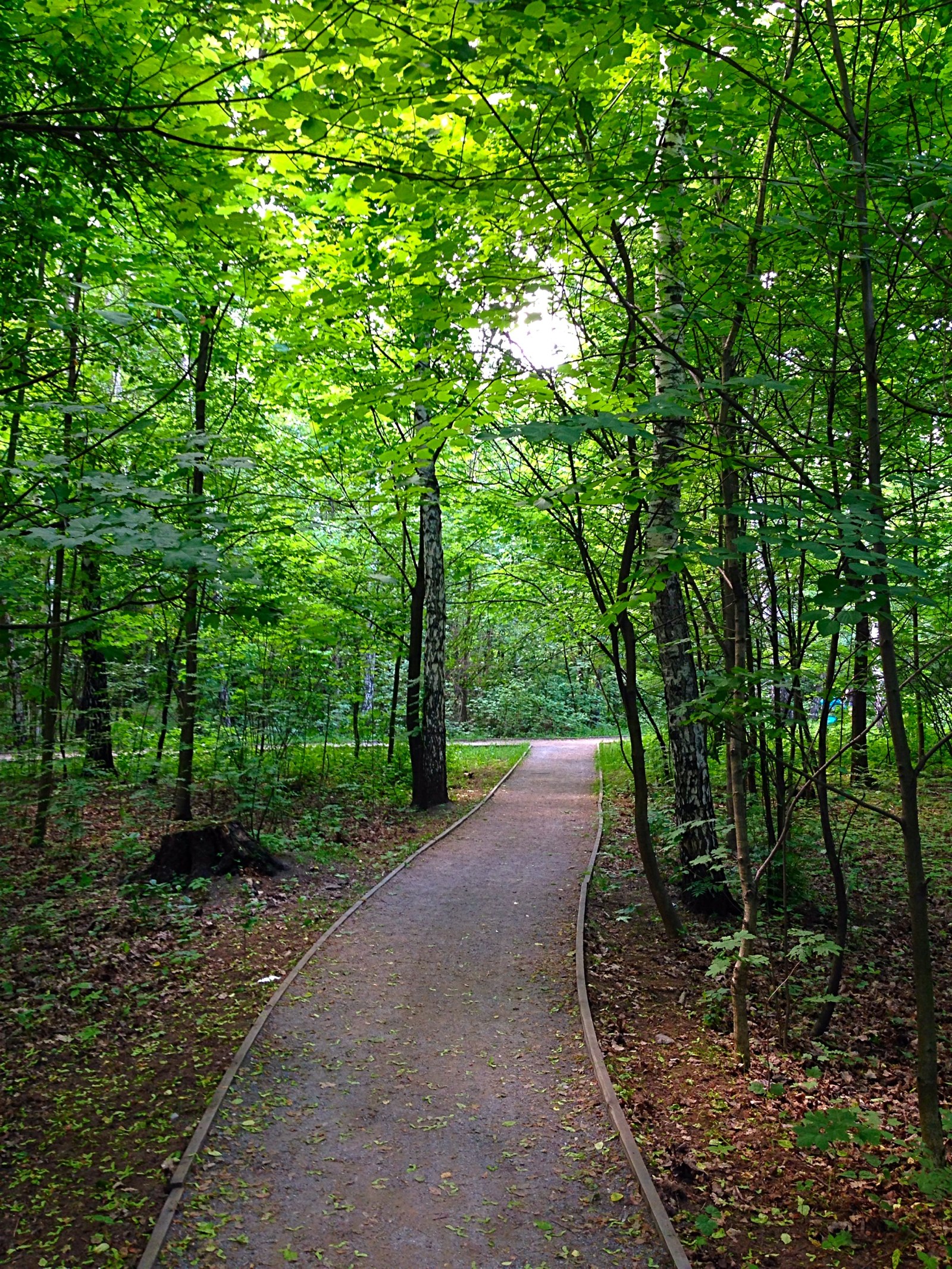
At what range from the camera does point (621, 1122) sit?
4070 mm

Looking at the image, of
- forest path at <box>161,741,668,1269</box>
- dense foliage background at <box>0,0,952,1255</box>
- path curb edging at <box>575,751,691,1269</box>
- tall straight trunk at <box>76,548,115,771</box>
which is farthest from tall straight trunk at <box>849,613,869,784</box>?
tall straight trunk at <box>76,548,115,771</box>

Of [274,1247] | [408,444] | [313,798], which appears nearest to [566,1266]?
[274,1247]

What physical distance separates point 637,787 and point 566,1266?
3.32 m

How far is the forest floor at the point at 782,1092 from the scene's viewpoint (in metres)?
3.38

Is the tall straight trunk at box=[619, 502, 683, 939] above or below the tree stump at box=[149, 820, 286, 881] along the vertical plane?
above

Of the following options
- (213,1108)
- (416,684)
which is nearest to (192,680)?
(416,684)

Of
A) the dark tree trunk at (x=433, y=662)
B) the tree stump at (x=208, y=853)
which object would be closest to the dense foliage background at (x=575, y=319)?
the tree stump at (x=208, y=853)

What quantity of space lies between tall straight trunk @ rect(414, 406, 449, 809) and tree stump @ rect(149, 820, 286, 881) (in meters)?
4.25

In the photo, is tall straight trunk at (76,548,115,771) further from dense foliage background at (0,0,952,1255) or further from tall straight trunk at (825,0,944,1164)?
tall straight trunk at (825,0,944,1164)

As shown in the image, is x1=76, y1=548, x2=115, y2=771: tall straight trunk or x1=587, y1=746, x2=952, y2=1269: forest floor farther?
x1=76, y1=548, x2=115, y2=771: tall straight trunk

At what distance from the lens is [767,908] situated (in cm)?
785

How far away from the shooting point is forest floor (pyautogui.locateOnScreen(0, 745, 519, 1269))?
11.7ft

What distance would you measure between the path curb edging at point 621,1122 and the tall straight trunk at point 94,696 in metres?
4.65

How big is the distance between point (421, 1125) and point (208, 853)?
4.99 meters
